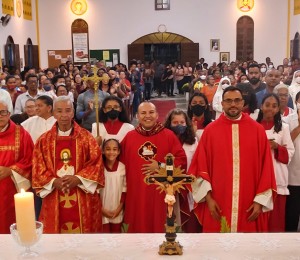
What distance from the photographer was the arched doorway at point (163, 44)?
2252 cm

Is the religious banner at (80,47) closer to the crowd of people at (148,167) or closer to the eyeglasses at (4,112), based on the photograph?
the crowd of people at (148,167)

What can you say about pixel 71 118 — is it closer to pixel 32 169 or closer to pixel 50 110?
pixel 32 169

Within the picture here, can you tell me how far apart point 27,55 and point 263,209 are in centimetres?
1736

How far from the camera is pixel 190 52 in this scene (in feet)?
74.0

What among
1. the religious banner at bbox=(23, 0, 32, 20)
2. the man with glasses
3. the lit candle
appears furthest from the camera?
the religious banner at bbox=(23, 0, 32, 20)

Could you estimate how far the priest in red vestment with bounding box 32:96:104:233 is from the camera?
13.1ft

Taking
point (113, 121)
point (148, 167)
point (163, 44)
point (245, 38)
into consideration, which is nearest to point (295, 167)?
point (148, 167)

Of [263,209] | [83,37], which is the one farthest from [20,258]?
[83,37]

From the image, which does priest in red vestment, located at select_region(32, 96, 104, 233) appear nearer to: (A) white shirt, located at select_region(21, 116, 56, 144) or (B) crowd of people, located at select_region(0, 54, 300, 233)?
(B) crowd of people, located at select_region(0, 54, 300, 233)

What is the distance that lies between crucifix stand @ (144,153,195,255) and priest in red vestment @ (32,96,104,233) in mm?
1572

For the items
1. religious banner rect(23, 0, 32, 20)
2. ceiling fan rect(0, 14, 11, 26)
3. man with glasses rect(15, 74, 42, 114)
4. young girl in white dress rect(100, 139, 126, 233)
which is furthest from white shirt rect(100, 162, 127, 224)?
religious banner rect(23, 0, 32, 20)

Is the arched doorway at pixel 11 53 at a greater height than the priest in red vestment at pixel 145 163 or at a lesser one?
greater

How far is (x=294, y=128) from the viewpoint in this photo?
15.2 ft

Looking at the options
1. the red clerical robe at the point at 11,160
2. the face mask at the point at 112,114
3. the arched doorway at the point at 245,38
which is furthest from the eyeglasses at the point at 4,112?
the arched doorway at the point at 245,38
